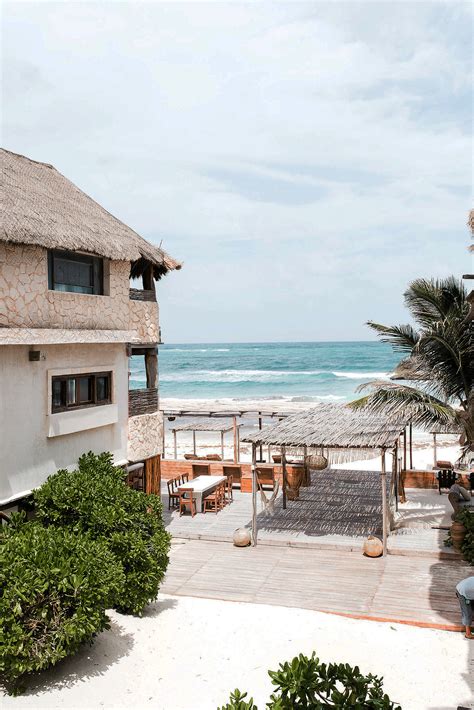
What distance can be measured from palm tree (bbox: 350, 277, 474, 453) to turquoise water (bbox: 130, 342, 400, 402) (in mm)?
42238

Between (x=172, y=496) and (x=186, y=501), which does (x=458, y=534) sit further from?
(x=172, y=496)

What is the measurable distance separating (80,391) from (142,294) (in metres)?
3.17

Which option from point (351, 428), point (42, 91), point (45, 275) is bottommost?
point (351, 428)

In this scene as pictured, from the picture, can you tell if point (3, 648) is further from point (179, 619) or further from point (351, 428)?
point (351, 428)

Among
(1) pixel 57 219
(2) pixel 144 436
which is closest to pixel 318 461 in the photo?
(2) pixel 144 436

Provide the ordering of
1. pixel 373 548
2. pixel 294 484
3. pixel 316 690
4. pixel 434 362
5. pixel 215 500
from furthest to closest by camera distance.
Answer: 1. pixel 294 484
2. pixel 215 500
3. pixel 434 362
4. pixel 373 548
5. pixel 316 690

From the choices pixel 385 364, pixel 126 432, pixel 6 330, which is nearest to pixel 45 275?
pixel 6 330

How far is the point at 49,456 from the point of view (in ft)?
38.4

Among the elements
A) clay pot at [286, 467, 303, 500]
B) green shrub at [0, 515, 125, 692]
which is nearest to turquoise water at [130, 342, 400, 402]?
clay pot at [286, 467, 303, 500]

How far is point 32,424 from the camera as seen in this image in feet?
37.0

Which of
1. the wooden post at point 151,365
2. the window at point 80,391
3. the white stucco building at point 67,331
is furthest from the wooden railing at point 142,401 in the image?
the window at point 80,391

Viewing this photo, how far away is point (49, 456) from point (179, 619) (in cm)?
385

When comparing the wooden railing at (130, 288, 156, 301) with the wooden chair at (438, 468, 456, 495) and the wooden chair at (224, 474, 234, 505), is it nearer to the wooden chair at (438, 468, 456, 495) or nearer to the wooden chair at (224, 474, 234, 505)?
the wooden chair at (224, 474, 234, 505)

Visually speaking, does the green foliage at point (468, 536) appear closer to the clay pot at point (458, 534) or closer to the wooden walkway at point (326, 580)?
the clay pot at point (458, 534)
